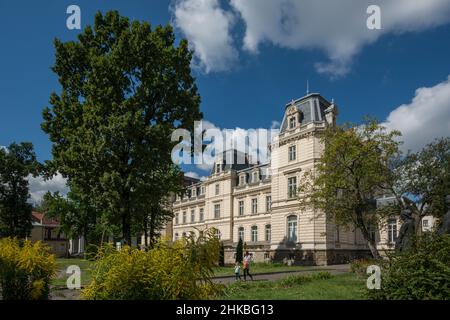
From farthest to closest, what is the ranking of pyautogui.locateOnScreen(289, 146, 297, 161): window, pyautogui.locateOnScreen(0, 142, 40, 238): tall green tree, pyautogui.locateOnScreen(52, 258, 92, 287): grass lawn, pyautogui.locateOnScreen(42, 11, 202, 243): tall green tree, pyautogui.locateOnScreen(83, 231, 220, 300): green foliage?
pyautogui.locateOnScreen(0, 142, 40, 238): tall green tree < pyautogui.locateOnScreen(289, 146, 297, 161): window < pyautogui.locateOnScreen(42, 11, 202, 243): tall green tree < pyautogui.locateOnScreen(52, 258, 92, 287): grass lawn < pyautogui.locateOnScreen(83, 231, 220, 300): green foliage

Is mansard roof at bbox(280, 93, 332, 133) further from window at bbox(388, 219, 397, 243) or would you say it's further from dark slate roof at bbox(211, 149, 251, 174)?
dark slate roof at bbox(211, 149, 251, 174)

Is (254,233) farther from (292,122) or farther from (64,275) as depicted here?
(64,275)

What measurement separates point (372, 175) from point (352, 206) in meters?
2.61

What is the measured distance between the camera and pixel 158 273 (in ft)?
18.1

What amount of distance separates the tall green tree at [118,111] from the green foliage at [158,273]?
56.4 feet

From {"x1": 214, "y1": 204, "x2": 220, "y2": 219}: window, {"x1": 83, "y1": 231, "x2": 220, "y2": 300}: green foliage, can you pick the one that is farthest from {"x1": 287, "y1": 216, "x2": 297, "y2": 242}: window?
{"x1": 83, "y1": 231, "x2": 220, "y2": 300}: green foliage

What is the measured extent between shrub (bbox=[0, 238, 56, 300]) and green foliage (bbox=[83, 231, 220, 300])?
5918mm

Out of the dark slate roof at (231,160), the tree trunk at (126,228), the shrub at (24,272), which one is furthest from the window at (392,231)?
the shrub at (24,272)

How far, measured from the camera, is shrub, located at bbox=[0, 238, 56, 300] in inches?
A: 415

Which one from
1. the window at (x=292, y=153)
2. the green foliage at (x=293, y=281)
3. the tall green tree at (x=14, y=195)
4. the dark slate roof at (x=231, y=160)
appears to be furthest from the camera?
the dark slate roof at (x=231, y=160)

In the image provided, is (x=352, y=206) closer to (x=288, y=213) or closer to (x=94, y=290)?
(x=288, y=213)

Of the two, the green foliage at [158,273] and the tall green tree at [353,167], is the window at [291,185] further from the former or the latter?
the green foliage at [158,273]

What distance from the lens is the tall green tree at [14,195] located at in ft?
177
